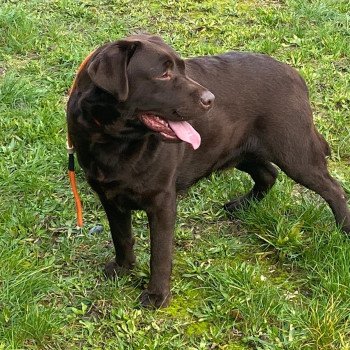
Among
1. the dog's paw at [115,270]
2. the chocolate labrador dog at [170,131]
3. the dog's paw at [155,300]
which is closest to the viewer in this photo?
the chocolate labrador dog at [170,131]

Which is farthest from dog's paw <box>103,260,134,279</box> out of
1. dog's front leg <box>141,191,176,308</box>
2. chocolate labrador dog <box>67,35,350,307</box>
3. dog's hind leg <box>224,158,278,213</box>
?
dog's hind leg <box>224,158,278,213</box>

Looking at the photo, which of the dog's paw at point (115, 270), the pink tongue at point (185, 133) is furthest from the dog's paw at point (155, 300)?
the pink tongue at point (185, 133)

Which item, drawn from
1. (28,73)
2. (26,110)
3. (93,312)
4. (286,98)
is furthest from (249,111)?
(28,73)

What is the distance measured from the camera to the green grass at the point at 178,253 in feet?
10.8

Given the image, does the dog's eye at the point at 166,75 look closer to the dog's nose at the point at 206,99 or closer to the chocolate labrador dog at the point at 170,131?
the chocolate labrador dog at the point at 170,131

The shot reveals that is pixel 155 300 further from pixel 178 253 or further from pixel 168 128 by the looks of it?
pixel 168 128

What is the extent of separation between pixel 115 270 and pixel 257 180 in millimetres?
1013

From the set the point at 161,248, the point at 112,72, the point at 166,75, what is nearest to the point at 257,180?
the point at 161,248

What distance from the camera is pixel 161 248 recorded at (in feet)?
11.0

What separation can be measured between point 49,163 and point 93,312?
4.54 feet

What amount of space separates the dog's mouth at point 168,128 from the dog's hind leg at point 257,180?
102 cm

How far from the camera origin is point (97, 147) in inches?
124

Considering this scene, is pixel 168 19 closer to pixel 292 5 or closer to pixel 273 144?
pixel 292 5

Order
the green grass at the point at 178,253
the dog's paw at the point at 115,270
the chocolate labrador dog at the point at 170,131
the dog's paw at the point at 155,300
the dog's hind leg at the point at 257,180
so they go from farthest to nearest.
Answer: the dog's hind leg at the point at 257,180, the dog's paw at the point at 115,270, the dog's paw at the point at 155,300, the green grass at the point at 178,253, the chocolate labrador dog at the point at 170,131
